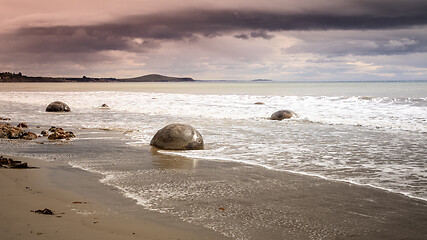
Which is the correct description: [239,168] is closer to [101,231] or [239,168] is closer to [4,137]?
[101,231]

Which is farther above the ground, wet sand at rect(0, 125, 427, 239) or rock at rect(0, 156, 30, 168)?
rock at rect(0, 156, 30, 168)

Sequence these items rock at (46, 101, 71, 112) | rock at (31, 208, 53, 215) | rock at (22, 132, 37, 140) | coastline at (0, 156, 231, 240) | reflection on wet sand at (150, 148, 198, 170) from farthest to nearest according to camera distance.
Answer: rock at (46, 101, 71, 112), rock at (22, 132, 37, 140), reflection on wet sand at (150, 148, 198, 170), rock at (31, 208, 53, 215), coastline at (0, 156, 231, 240)

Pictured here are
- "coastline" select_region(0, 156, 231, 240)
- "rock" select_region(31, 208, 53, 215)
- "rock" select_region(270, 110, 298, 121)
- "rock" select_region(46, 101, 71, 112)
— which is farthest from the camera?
"rock" select_region(46, 101, 71, 112)

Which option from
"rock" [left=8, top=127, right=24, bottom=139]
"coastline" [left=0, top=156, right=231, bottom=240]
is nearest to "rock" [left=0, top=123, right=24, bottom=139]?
"rock" [left=8, top=127, right=24, bottom=139]

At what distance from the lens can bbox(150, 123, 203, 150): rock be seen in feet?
29.5

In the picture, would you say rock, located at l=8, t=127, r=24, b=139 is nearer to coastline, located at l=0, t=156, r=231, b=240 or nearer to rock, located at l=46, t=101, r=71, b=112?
coastline, located at l=0, t=156, r=231, b=240

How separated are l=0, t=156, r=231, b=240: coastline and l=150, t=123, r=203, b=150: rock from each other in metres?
3.66

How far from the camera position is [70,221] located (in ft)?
13.2

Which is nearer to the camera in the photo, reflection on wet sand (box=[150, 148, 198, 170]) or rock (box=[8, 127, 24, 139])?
reflection on wet sand (box=[150, 148, 198, 170])

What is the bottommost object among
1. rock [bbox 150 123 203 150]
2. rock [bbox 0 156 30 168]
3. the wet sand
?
the wet sand

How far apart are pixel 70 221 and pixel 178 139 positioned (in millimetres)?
5082

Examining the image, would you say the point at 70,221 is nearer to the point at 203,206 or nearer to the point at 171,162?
the point at 203,206

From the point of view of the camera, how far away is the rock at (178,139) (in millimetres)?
8984

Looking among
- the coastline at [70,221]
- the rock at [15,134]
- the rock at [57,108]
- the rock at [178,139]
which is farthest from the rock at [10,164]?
the rock at [57,108]
